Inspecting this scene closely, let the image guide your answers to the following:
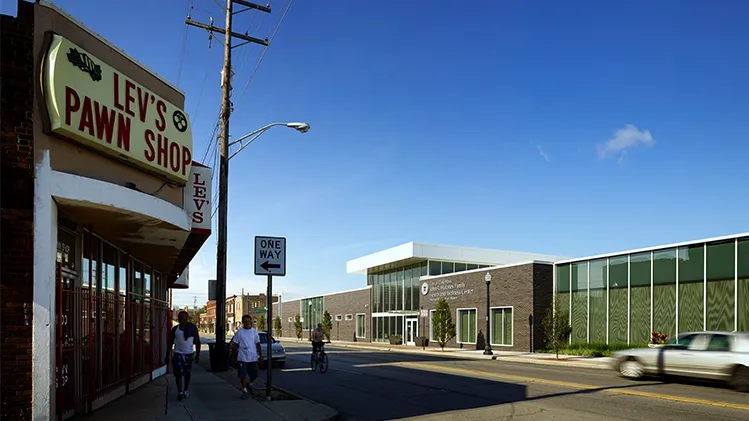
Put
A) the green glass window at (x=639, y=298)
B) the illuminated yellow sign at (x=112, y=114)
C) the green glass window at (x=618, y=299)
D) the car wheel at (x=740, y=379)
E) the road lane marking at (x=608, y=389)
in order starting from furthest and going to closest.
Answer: the green glass window at (x=618, y=299)
the green glass window at (x=639, y=298)
the car wheel at (x=740, y=379)
the road lane marking at (x=608, y=389)
the illuminated yellow sign at (x=112, y=114)

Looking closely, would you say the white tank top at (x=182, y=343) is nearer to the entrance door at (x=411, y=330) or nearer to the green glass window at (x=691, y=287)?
the green glass window at (x=691, y=287)

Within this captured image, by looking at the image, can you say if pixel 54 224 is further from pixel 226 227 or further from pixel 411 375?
pixel 411 375

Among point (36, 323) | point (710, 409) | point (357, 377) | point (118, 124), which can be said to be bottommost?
point (357, 377)

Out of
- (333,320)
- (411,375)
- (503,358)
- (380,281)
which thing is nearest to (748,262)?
(503,358)

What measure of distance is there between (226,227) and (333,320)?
47604mm

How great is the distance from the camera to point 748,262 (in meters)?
24.0

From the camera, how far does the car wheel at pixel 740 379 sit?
1422 centimetres

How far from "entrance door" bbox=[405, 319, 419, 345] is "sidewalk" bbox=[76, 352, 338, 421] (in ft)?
110

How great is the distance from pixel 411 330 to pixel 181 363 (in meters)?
36.9

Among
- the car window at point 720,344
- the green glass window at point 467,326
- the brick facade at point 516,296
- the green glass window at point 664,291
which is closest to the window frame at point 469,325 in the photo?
the green glass window at point 467,326

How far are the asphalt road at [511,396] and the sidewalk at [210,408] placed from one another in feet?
2.89

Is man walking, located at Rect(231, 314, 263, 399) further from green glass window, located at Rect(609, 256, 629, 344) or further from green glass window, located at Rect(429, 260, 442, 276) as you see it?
green glass window, located at Rect(429, 260, 442, 276)

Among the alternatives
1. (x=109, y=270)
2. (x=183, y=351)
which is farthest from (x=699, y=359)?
(x=109, y=270)

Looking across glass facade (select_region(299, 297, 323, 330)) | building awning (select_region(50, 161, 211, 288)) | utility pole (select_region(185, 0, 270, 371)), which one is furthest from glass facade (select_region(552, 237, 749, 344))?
glass facade (select_region(299, 297, 323, 330))
